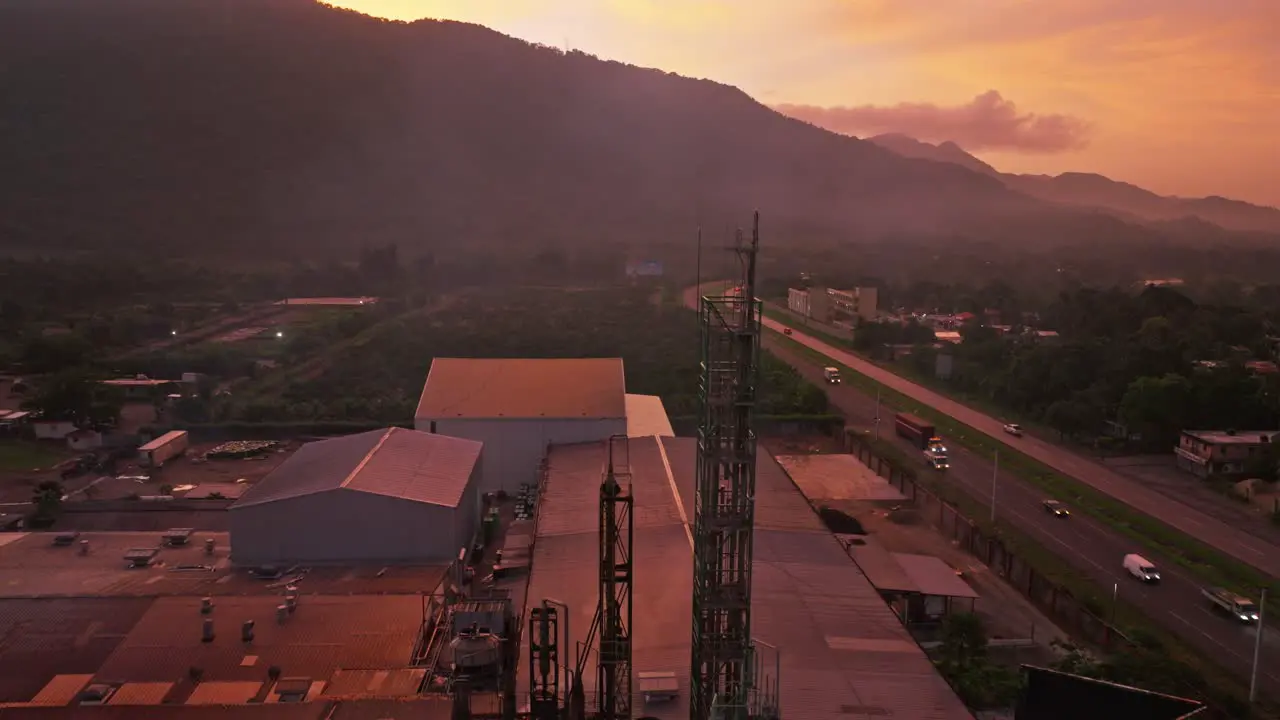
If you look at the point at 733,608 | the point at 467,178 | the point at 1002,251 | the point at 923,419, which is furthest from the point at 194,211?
the point at 1002,251

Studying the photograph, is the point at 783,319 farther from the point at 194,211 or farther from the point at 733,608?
the point at 194,211

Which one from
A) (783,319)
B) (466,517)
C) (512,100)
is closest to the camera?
(466,517)

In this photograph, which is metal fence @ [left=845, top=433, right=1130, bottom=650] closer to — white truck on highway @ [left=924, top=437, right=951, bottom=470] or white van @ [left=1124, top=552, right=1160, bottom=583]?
white truck on highway @ [left=924, top=437, right=951, bottom=470]

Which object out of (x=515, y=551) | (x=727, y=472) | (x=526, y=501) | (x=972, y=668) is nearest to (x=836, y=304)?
(x=526, y=501)

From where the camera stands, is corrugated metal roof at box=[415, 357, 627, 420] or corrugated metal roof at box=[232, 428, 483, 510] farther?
corrugated metal roof at box=[415, 357, 627, 420]

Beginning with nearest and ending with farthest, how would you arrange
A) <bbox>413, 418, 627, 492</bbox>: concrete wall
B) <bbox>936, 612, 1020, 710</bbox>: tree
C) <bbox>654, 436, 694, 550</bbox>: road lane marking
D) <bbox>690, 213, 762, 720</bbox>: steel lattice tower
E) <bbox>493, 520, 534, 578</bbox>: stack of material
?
<bbox>690, 213, 762, 720</bbox>: steel lattice tower, <bbox>936, 612, 1020, 710</bbox>: tree, <bbox>654, 436, 694, 550</bbox>: road lane marking, <bbox>493, 520, 534, 578</bbox>: stack of material, <bbox>413, 418, 627, 492</bbox>: concrete wall

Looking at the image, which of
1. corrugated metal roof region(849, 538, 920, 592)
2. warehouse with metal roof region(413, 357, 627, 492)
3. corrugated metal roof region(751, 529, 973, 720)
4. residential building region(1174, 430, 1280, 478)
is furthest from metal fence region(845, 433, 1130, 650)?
residential building region(1174, 430, 1280, 478)
